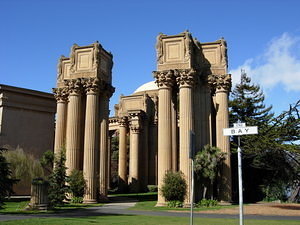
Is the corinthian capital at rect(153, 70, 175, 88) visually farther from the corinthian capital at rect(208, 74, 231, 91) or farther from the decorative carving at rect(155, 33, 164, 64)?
the corinthian capital at rect(208, 74, 231, 91)

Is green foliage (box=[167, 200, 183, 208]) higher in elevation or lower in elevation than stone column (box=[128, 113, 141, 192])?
lower

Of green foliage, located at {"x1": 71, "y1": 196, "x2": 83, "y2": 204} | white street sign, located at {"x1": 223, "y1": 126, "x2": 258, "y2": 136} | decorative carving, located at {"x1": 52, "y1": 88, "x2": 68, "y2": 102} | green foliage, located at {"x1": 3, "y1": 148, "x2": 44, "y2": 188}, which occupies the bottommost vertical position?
green foliage, located at {"x1": 71, "y1": 196, "x2": 83, "y2": 204}

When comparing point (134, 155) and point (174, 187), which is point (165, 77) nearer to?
point (174, 187)

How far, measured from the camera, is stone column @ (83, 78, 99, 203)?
31.8 meters

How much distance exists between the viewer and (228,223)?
1588 cm

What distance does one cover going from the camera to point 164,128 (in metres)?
28.7

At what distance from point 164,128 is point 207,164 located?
451cm

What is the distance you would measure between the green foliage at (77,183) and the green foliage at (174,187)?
7760 millimetres

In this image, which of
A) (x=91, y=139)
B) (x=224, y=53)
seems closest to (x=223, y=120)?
(x=224, y=53)

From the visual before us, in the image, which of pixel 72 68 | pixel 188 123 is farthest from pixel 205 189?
pixel 72 68

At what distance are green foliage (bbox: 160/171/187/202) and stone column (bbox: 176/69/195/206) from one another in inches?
17.1

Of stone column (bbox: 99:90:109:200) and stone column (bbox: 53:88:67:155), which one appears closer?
stone column (bbox: 99:90:109:200)

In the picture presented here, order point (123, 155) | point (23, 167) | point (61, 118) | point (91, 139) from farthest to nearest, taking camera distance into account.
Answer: point (123, 155)
point (61, 118)
point (91, 139)
point (23, 167)

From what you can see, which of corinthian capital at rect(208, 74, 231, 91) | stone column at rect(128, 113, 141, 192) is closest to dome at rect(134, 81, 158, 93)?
stone column at rect(128, 113, 141, 192)
